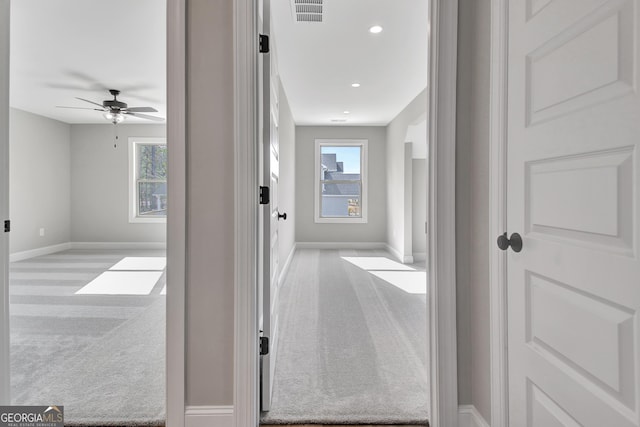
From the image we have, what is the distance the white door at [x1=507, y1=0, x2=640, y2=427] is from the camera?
2.51 ft

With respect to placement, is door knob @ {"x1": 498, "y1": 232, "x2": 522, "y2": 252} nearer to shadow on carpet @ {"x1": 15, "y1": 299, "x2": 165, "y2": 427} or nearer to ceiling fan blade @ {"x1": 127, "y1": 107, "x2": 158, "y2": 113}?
shadow on carpet @ {"x1": 15, "y1": 299, "x2": 165, "y2": 427}

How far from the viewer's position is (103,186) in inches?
279

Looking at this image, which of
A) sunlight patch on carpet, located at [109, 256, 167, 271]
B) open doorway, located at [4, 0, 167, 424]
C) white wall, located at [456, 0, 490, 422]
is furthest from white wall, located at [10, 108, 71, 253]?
white wall, located at [456, 0, 490, 422]

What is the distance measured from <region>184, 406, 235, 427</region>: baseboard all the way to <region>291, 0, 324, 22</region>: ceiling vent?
8.71 ft

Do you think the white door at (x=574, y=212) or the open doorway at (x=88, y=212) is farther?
the open doorway at (x=88, y=212)

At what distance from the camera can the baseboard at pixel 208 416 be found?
150cm

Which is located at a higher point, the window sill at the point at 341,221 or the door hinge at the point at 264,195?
the door hinge at the point at 264,195

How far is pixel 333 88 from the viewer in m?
4.66

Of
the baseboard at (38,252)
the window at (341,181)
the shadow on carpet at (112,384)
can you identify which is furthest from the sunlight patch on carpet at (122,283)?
the window at (341,181)

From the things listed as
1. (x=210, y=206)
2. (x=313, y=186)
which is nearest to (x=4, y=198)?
(x=210, y=206)

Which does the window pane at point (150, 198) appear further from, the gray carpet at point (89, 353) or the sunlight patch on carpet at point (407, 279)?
the sunlight patch on carpet at point (407, 279)

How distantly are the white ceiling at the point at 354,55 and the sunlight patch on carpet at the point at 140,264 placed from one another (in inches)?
125

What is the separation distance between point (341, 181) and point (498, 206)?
611cm

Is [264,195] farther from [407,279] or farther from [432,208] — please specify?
[407,279]
